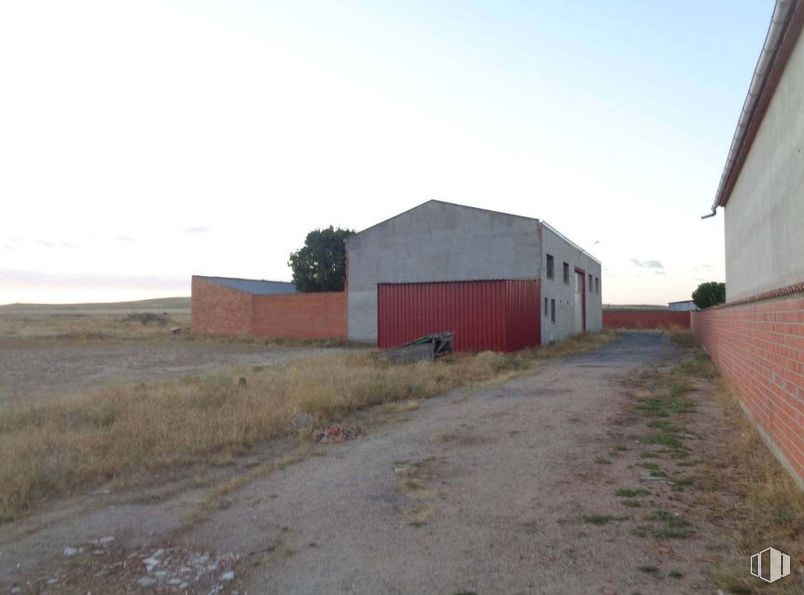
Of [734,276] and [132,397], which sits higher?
[734,276]

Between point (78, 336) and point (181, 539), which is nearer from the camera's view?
point (181, 539)

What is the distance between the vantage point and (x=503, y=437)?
911 cm

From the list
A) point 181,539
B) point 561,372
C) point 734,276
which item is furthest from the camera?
point 734,276

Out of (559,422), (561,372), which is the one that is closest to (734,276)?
(561,372)

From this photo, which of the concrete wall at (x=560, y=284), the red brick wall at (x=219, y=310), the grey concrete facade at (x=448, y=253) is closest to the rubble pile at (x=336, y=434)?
the grey concrete facade at (x=448, y=253)

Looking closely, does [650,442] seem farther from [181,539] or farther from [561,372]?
[561,372]

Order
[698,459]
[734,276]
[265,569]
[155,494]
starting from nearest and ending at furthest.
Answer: [265,569] < [155,494] < [698,459] < [734,276]

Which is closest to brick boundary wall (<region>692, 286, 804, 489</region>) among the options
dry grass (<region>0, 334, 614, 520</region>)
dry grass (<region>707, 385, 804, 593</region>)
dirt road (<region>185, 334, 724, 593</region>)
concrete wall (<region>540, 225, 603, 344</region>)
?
dry grass (<region>707, 385, 804, 593</region>)

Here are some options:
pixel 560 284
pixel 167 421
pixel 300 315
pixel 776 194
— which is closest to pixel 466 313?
pixel 560 284

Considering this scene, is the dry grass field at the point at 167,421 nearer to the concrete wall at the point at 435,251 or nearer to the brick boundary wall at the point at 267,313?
the concrete wall at the point at 435,251

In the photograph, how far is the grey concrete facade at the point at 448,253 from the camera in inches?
1125

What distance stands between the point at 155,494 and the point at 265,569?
8.69 ft

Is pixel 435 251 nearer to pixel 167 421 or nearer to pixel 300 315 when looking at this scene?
pixel 300 315

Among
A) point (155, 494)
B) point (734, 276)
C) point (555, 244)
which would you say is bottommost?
point (155, 494)
